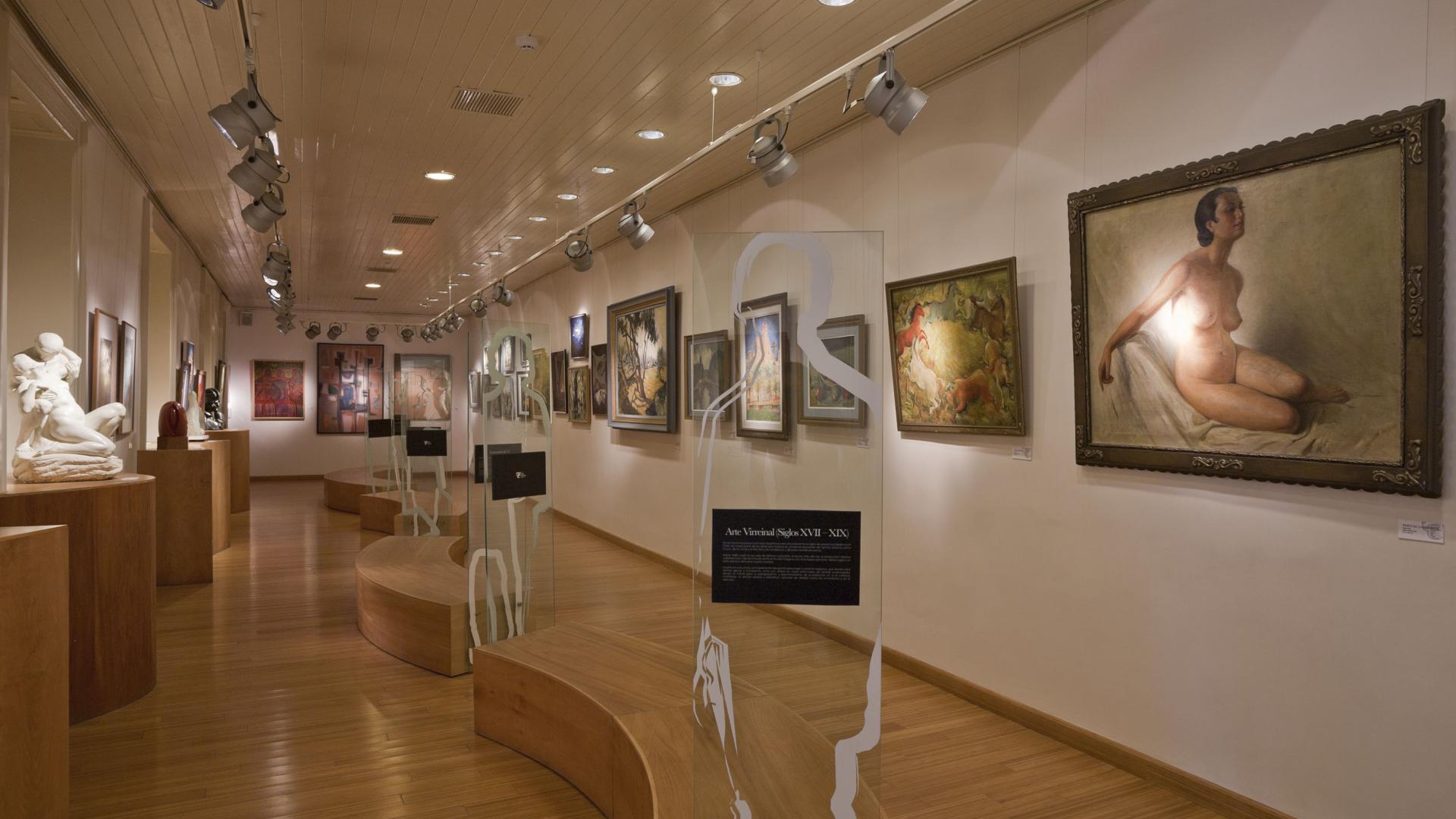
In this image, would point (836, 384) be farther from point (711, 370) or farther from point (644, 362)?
point (644, 362)

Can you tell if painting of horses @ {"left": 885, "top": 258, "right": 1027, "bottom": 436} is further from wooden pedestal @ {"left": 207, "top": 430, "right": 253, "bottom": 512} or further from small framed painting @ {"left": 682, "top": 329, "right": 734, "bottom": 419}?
wooden pedestal @ {"left": 207, "top": 430, "right": 253, "bottom": 512}

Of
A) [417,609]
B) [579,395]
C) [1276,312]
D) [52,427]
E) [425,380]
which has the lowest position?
[417,609]

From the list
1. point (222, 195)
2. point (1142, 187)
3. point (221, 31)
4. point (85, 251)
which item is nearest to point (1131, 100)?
point (1142, 187)

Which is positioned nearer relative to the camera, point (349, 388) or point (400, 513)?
point (400, 513)

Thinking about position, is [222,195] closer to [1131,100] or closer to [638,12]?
[638,12]

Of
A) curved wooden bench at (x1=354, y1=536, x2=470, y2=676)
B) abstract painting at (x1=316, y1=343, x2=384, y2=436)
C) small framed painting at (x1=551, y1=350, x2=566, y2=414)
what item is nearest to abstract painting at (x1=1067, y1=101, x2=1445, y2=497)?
curved wooden bench at (x1=354, y1=536, x2=470, y2=676)

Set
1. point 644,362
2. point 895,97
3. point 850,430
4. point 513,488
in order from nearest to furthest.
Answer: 1. point 850,430
2. point 895,97
3. point 513,488
4. point 644,362

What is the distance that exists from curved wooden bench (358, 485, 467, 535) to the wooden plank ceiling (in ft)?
10.8

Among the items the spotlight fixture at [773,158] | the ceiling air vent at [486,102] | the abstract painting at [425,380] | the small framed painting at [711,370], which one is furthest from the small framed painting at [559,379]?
the small framed painting at [711,370]

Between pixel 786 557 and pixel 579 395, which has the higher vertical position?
pixel 579 395

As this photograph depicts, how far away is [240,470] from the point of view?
13281 mm

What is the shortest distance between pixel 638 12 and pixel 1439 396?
379cm

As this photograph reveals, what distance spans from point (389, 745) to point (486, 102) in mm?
3976

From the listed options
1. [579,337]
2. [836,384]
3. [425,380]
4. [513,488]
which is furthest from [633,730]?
[425,380]
